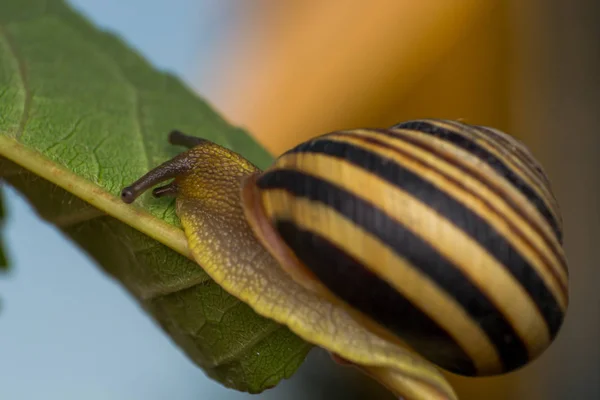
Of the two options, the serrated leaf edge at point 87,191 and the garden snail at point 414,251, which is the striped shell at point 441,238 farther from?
the serrated leaf edge at point 87,191

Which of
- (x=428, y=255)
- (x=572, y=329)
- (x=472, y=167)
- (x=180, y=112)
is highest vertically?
(x=472, y=167)

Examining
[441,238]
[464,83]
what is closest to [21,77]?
[441,238]

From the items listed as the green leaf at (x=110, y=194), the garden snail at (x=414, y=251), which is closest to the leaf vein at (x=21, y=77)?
the green leaf at (x=110, y=194)

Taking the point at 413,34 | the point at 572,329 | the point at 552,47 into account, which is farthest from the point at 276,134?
the point at 572,329

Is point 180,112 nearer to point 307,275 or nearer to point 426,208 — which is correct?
point 307,275

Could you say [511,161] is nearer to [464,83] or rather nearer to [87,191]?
[87,191]
